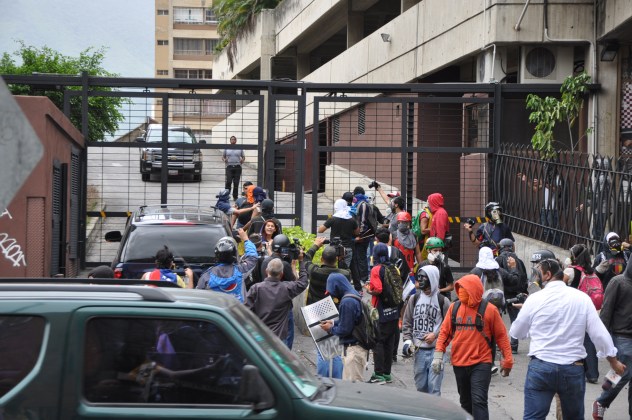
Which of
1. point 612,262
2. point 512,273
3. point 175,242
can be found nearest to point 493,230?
point 512,273

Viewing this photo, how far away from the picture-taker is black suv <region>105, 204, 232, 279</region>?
1257 centimetres

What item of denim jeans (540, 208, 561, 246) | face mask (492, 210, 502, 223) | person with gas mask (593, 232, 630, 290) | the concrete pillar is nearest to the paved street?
person with gas mask (593, 232, 630, 290)

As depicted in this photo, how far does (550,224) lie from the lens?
17.4m

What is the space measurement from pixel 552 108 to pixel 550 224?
10.6 ft

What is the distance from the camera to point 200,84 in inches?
772

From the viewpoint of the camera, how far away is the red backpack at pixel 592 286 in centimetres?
1186

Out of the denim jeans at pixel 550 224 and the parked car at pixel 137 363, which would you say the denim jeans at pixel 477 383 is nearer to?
the parked car at pixel 137 363

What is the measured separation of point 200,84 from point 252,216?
4.09 metres

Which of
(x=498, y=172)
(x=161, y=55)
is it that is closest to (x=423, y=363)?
(x=498, y=172)

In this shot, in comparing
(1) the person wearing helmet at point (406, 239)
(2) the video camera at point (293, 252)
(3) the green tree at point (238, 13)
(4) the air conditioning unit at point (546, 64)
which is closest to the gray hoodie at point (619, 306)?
(2) the video camera at point (293, 252)

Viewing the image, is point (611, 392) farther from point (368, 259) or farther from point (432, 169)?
point (432, 169)

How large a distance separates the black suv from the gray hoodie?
4979mm

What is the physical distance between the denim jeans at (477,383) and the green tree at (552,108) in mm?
11088

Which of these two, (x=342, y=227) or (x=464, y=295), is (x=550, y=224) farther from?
(x=464, y=295)
